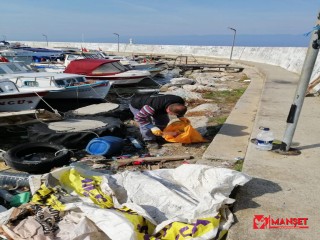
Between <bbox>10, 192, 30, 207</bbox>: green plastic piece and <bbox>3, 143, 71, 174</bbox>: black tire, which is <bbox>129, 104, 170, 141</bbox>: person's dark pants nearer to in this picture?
<bbox>3, 143, 71, 174</bbox>: black tire

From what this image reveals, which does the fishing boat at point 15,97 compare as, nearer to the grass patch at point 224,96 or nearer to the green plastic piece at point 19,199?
the green plastic piece at point 19,199

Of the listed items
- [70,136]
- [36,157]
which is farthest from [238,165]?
[36,157]

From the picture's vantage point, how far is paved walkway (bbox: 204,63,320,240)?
118 inches

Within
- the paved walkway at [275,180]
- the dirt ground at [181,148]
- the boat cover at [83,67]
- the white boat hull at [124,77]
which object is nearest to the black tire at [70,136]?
the dirt ground at [181,148]

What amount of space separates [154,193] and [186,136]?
3079 mm

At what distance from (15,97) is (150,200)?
7991 millimetres

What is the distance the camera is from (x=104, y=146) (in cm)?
609

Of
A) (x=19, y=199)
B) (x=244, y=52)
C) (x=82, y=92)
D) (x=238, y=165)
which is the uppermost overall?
(x=238, y=165)

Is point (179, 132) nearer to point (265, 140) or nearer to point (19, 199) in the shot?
point (265, 140)

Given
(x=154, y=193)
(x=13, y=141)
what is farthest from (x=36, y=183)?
(x=13, y=141)

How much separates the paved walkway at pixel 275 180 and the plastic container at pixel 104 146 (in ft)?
6.10

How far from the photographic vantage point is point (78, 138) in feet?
21.3

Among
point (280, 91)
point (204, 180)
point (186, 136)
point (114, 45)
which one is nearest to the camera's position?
point (204, 180)

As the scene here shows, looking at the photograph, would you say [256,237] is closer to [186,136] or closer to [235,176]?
[235,176]
